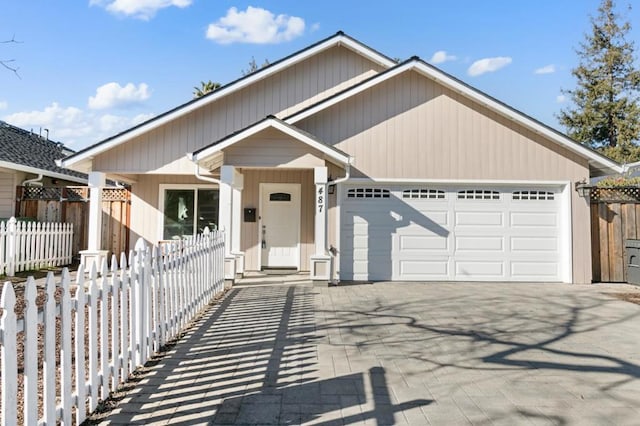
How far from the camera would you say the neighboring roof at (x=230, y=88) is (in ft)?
34.6

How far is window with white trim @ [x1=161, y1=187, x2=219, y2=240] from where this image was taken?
484 inches

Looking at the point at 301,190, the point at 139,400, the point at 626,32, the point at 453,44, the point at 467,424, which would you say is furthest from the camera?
the point at 626,32

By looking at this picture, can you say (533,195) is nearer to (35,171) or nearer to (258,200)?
(258,200)

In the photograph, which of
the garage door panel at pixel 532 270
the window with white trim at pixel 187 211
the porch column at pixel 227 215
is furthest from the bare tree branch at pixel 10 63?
the garage door panel at pixel 532 270

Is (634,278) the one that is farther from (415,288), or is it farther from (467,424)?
(467,424)

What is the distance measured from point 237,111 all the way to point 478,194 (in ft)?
22.3

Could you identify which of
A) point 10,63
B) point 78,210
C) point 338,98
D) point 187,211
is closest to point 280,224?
point 187,211

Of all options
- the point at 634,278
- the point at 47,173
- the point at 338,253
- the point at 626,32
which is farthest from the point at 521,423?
the point at 626,32

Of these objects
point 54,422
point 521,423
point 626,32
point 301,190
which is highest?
point 626,32

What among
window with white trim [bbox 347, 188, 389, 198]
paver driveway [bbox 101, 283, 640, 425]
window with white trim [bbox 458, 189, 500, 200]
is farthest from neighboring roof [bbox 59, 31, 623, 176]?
paver driveway [bbox 101, 283, 640, 425]

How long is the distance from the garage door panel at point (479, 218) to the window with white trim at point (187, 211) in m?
6.87

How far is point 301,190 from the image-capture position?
11867mm

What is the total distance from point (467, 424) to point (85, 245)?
42.4ft

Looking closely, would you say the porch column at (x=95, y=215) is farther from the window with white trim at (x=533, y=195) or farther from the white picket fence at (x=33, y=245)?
the window with white trim at (x=533, y=195)
